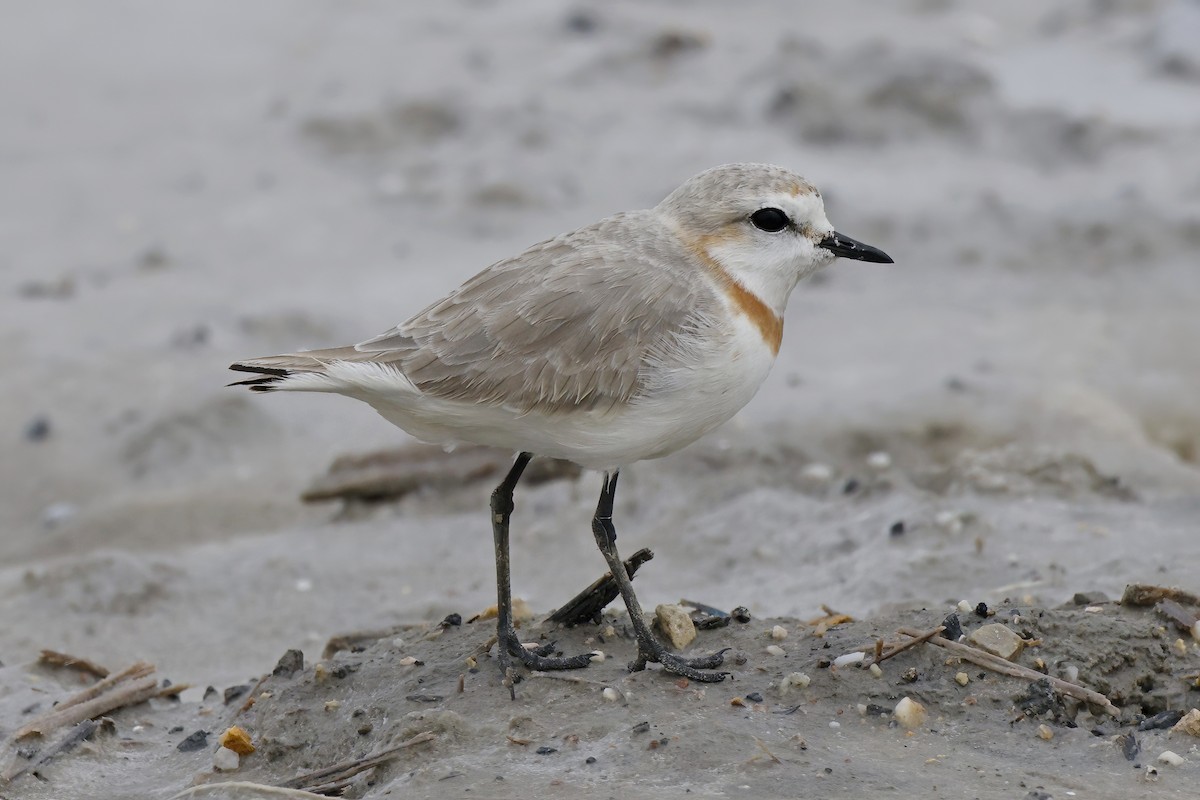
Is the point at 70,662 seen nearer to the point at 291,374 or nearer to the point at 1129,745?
the point at 291,374

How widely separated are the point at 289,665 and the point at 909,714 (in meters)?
2.29

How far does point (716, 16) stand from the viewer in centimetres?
1563

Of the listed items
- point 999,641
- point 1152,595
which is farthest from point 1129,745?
point 1152,595

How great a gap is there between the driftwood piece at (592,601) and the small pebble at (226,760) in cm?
122

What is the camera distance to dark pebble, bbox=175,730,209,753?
5.34 meters

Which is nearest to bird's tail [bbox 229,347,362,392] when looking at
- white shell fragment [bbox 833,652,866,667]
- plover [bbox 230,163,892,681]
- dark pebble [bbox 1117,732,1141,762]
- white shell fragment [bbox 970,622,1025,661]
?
plover [bbox 230,163,892,681]

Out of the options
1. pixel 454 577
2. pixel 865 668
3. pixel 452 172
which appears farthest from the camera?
pixel 452 172

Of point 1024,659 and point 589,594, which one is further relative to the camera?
point 589,594

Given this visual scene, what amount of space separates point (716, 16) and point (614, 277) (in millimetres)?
11119

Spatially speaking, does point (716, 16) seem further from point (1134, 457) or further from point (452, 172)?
point (1134, 457)

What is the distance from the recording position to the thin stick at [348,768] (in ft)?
15.3

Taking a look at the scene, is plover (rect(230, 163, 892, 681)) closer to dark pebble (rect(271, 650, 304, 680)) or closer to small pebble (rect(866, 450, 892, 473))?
dark pebble (rect(271, 650, 304, 680))

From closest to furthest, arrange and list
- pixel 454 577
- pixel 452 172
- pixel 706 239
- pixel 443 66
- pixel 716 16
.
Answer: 1. pixel 706 239
2. pixel 454 577
3. pixel 452 172
4. pixel 443 66
5. pixel 716 16

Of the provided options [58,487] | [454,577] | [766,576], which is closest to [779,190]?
[766,576]
